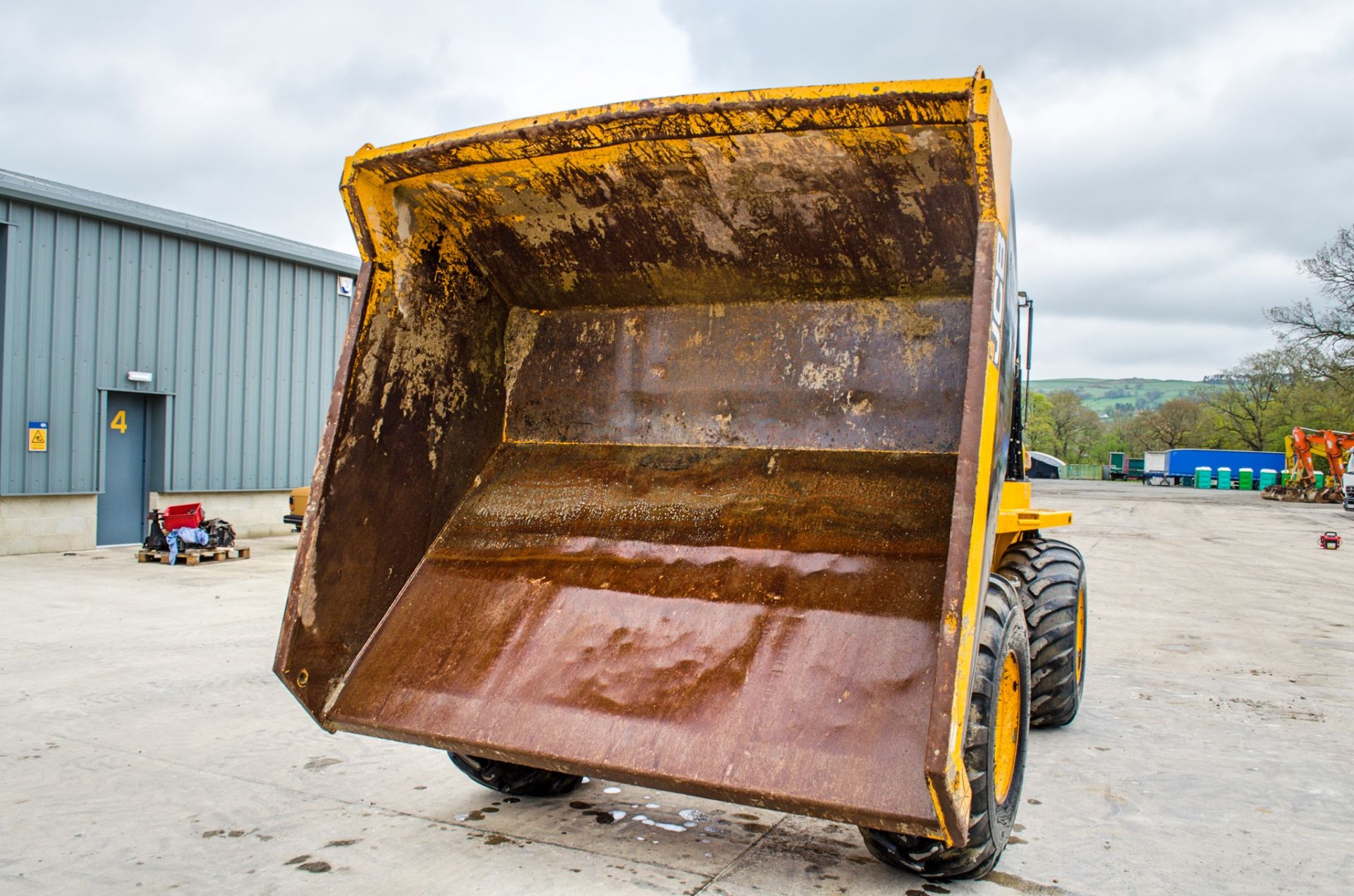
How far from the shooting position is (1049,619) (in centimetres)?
438

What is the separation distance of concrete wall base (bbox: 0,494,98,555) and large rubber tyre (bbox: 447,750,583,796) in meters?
9.88

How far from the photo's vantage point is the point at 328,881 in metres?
2.83

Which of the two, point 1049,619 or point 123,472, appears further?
point 123,472

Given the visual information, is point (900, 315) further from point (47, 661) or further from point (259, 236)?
point (259, 236)

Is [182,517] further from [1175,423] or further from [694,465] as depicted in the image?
[1175,423]

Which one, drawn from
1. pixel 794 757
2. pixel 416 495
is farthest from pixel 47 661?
pixel 794 757

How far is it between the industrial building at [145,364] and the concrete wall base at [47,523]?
2 centimetres

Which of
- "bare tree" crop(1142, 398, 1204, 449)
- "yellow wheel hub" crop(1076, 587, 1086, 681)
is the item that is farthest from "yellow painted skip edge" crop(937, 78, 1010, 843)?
"bare tree" crop(1142, 398, 1204, 449)

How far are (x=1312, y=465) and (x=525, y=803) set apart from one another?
129ft

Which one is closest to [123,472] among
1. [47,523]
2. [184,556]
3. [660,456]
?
[47,523]

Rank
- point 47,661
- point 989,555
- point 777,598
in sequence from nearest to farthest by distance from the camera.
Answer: point 989,555 < point 777,598 < point 47,661

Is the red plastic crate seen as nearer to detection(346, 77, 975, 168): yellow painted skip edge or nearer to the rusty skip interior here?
the rusty skip interior

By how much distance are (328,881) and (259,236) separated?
12.6m

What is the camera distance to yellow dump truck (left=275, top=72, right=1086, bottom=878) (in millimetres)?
2559
